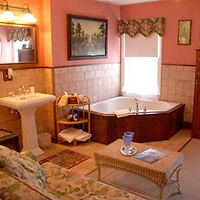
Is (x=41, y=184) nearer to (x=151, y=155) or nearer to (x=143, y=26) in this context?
(x=151, y=155)

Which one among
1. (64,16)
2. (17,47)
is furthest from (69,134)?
(64,16)

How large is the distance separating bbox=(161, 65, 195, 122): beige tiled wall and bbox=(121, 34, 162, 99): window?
0.15m

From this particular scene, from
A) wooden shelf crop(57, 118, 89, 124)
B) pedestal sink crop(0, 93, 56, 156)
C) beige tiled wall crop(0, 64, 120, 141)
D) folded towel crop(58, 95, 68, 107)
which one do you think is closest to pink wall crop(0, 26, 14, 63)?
beige tiled wall crop(0, 64, 120, 141)

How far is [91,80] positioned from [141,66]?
3.93 ft

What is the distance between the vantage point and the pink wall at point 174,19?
15.3 feet

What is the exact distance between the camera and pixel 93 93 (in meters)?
5.10

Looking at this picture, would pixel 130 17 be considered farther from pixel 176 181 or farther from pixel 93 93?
pixel 176 181

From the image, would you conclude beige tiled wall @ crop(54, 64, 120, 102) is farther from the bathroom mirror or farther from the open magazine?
the open magazine

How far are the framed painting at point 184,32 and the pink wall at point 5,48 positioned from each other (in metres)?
3.03

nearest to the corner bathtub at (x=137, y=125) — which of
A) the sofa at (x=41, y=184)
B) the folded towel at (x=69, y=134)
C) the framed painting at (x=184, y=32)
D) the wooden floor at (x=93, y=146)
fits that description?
the wooden floor at (x=93, y=146)

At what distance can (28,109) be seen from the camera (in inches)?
139

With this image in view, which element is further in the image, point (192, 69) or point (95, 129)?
point (192, 69)

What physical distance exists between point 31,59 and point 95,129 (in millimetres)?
1544

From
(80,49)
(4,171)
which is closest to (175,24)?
(80,49)
